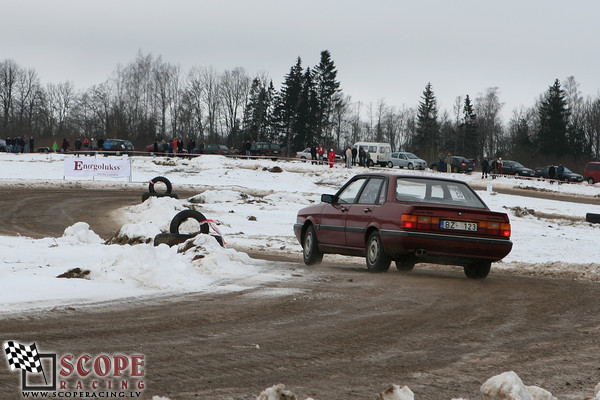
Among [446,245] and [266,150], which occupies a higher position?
[266,150]

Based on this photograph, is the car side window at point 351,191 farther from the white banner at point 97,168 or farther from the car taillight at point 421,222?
the white banner at point 97,168

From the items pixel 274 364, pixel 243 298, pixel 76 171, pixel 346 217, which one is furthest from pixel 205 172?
pixel 274 364

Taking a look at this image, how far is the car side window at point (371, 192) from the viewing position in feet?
36.9

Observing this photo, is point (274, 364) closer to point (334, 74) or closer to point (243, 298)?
point (243, 298)

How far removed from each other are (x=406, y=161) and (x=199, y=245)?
175ft

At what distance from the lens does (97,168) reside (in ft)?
121

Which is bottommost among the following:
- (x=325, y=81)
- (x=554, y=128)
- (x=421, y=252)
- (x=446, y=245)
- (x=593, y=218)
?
(x=593, y=218)

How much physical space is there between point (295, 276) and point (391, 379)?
5357 millimetres

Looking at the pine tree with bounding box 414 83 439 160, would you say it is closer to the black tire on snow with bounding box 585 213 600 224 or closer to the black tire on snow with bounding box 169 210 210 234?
the black tire on snow with bounding box 585 213 600 224

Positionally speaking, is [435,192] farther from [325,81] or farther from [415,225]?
[325,81]

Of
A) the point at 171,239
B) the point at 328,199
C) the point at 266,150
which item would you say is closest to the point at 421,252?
the point at 328,199

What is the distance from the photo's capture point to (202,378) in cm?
456

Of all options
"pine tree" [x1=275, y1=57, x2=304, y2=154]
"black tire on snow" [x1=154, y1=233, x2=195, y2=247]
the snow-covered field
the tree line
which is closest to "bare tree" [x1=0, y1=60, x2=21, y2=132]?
the tree line

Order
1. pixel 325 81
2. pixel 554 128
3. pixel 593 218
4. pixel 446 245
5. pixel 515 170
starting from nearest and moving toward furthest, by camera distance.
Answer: pixel 446 245 → pixel 593 218 → pixel 515 170 → pixel 554 128 → pixel 325 81
